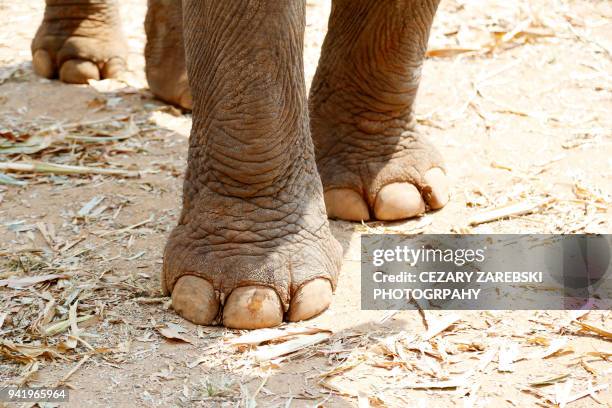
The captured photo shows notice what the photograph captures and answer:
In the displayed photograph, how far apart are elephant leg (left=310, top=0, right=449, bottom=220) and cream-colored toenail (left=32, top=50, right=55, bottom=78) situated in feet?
5.01

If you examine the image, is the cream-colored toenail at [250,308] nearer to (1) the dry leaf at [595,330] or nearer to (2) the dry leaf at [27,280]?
(2) the dry leaf at [27,280]

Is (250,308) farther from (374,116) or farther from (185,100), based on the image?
(185,100)

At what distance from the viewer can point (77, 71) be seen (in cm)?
408

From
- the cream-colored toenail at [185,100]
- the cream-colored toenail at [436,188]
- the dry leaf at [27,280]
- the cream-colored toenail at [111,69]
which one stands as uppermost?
the cream-colored toenail at [111,69]

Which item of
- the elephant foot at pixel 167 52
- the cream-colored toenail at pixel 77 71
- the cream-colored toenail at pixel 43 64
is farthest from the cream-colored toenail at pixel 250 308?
the cream-colored toenail at pixel 43 64

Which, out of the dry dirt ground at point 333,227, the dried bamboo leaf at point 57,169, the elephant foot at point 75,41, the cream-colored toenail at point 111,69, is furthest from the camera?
the cream-colored toenail at point 111,69

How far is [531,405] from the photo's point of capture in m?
2.02

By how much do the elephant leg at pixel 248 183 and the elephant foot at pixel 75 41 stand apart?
1.77 m

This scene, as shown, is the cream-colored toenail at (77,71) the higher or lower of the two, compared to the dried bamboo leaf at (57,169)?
higher

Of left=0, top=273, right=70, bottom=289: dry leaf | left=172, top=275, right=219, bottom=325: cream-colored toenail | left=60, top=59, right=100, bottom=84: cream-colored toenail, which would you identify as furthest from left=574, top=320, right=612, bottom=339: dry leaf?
left=60, top=59, right=100, bottom=84: cream-colored toenail

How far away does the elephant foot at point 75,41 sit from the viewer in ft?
13.4

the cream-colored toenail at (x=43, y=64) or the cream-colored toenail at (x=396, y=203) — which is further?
the cream-colored toenail at (x=43, y=64)

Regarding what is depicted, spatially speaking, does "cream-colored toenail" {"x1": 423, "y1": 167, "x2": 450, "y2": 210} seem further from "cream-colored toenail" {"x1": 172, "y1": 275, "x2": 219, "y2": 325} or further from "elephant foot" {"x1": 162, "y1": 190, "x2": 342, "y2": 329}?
"cream-colored toenail" {"x1": 172, "y1": 275, "x2": 219, "y2": 325}

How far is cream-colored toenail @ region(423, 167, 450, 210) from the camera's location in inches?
117
